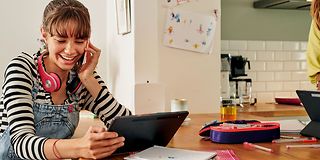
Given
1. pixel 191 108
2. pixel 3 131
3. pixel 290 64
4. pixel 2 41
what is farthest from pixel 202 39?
pixel 3 131

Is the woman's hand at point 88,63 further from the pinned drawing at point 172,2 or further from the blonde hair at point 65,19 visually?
the pinned drawing at point 172,2

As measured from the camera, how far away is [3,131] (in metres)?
1.35

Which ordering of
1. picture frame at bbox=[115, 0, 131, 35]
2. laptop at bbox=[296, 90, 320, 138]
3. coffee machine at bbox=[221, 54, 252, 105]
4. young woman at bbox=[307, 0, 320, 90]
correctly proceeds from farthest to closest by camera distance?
coffee machine at bbox=[221, 54, 252, 105] < picture frame at bbox=[115, 0, 131, 35] < young woman at bbox=[307, 0, 320, 90] < laptop at bbox=[296, 90, 320, 138]

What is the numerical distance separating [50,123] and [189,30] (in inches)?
64.9

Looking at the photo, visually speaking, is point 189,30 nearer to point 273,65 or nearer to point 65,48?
point 273,65

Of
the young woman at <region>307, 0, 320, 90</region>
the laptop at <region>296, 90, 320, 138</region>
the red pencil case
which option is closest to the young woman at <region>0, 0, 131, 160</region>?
the red pencil case

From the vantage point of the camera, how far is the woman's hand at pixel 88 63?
1.45m

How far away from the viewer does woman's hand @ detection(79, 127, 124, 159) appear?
40.7 inches

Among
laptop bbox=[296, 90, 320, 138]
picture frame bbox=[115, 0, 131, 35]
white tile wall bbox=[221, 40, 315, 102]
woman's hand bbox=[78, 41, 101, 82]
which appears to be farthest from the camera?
white tile wall bbox=[221, 40, 315, 102]

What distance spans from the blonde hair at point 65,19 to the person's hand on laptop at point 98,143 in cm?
39

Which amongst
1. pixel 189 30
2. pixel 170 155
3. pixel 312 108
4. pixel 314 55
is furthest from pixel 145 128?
pixel 189 30

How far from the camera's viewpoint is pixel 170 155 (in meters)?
1.08

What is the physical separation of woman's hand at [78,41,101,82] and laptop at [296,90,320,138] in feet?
2.34

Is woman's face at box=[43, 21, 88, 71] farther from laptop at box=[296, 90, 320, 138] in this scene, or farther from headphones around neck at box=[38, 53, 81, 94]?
laptop at box=[296, 90, 320, 138]
